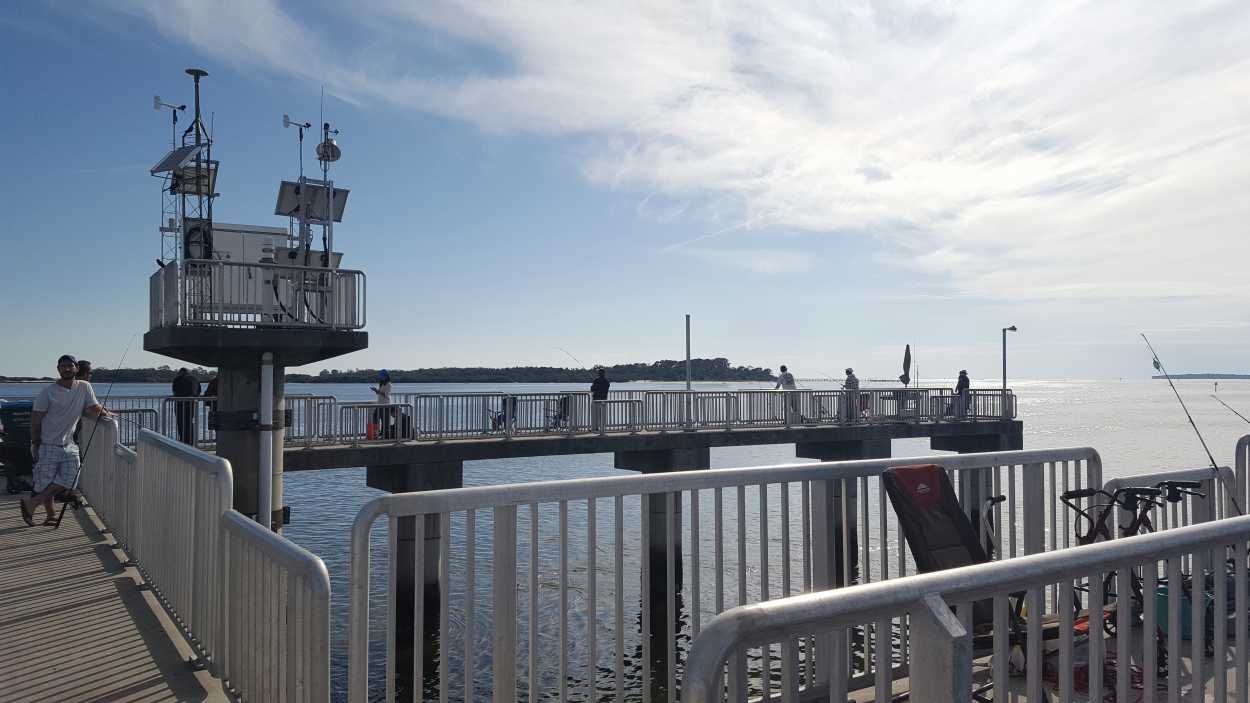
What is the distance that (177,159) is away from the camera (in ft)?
45.4

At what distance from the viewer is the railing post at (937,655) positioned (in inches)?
84.4

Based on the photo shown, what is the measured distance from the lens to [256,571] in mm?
4020

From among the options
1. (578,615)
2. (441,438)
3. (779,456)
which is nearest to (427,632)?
(578,615)

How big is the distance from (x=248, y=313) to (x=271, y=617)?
1003cm

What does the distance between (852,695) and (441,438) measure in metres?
18.3

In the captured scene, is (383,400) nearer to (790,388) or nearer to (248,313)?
(248,313)

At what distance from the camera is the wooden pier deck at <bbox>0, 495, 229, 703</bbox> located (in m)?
4.81

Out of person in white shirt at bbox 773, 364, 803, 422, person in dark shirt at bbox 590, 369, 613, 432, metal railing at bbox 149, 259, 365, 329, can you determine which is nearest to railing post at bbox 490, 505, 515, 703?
metal railing at bbox 149, 259, 365, 329

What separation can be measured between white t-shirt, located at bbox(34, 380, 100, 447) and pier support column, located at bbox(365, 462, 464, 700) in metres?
4.10

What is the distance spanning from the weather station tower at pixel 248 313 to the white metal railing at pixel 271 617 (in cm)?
845

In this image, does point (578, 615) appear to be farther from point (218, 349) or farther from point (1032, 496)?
point (1032, 496)

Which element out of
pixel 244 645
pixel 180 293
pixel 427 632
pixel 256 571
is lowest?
pixel 427 632

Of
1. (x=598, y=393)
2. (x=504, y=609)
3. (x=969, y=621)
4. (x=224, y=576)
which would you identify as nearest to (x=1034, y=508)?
(x=969, y=621)

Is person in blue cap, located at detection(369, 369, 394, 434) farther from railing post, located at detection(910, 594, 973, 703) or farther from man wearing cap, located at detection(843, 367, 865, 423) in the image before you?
railing post, located at detection(910, 594, 973, 703)
